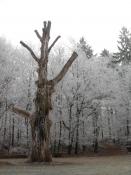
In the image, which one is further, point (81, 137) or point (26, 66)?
point (26, 66)

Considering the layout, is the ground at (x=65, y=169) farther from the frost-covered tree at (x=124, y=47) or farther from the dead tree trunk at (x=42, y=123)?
the frost-covered tree at (x=124, y=47)

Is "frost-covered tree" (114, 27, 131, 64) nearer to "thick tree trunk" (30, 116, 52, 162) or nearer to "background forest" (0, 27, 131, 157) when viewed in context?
"background forest" (0, 27, 131, 157)

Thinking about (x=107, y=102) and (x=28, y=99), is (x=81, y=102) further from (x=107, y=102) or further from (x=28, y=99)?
(x=28, y=99)

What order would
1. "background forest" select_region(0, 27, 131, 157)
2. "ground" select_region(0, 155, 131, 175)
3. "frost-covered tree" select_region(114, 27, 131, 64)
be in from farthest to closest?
"frost-covered tree" select_region(114, 27, 131, 64) < "background forest" select_region(0, 27, 131, 157) < "ground" select_region(0, 155, 131, 175)

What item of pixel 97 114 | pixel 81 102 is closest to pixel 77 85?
pixel 81 102

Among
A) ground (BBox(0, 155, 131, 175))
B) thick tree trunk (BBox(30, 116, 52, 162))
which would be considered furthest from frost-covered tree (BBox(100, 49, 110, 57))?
ground (BBox(0, 155, 131, 175))

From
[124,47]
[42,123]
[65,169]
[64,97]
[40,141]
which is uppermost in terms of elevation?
[124,47]

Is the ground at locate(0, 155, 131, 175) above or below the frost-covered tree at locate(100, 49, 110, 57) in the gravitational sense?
below

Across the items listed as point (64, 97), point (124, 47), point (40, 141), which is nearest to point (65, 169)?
point (40, 141)

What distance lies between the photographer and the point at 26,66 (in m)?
40.2

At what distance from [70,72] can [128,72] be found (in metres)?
10.7

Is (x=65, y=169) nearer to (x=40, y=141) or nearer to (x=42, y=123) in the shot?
(x=40, y=141)

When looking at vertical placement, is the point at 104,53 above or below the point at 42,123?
above

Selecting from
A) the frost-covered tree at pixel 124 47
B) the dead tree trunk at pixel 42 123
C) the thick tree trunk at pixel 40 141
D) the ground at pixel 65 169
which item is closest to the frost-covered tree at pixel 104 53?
the frost-covered tree at pixel 124 47
